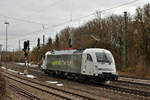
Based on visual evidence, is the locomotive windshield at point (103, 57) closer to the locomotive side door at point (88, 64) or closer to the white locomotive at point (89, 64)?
the white locomotive at point (89, 64)

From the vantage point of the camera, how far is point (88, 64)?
25.2 meters

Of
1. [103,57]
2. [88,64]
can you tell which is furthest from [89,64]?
[103,57]

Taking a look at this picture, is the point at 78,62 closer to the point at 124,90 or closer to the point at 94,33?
the point at 124,90

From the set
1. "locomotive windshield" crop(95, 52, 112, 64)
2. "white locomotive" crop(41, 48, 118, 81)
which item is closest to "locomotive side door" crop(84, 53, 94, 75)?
"white locomotive" crop(41, 48, 118, 81)

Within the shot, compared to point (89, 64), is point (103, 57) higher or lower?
higher

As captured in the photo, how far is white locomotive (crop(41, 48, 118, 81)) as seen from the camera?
24.0 meters

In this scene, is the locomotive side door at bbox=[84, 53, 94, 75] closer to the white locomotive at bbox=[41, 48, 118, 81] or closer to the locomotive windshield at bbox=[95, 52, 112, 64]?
the white locomotive at bbox=[41, 48, 118, 81]

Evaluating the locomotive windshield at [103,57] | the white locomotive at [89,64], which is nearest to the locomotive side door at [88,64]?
the white locomotive at [89,64]

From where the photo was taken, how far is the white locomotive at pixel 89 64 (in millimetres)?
23984

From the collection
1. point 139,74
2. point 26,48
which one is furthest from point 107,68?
point 26,48

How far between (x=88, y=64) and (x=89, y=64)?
19cm

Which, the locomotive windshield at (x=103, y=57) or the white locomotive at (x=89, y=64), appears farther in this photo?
the locomotive windshield at (x=103, y=57)

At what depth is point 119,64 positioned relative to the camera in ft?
141

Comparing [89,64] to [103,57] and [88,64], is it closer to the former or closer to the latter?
[88,64]
